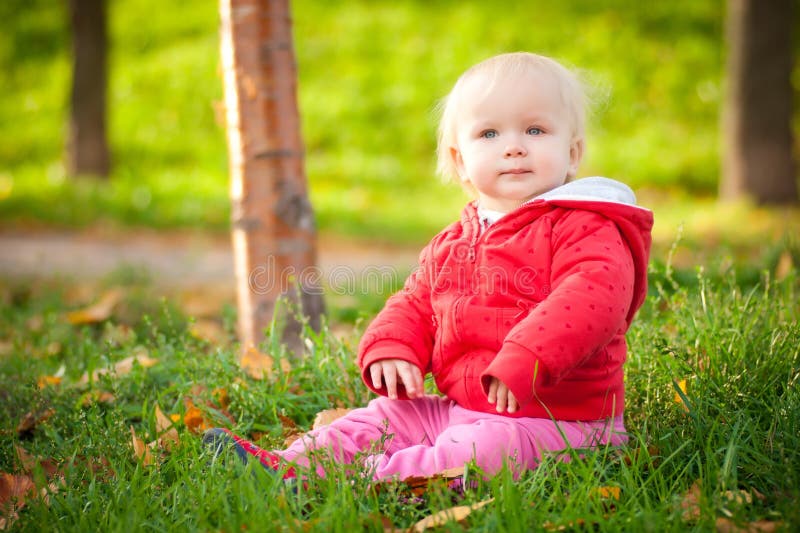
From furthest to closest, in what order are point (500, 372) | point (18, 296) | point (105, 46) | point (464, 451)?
point (105, 46)
point (18, 296)
point (464, 451)
point (500, 372)

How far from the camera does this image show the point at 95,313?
4062 millimetres

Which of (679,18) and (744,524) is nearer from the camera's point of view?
(744,524)

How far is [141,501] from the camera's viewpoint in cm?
186

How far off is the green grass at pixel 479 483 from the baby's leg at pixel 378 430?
15cm

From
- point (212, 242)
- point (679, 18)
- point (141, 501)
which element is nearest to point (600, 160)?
point (679, 18)

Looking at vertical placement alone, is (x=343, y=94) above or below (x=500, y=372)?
above

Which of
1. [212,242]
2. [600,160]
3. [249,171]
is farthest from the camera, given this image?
[600,160]

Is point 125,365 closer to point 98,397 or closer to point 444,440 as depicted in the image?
point 98,397

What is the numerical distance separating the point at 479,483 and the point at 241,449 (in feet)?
2.13

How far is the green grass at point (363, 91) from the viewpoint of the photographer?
962 centimetres

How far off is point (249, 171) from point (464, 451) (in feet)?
5.56

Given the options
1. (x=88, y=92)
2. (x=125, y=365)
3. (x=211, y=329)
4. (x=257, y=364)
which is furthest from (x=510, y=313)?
(x=88, y=92)

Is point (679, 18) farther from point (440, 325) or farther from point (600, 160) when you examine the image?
point (440, 325)

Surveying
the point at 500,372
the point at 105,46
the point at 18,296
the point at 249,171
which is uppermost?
the point at 105,46
